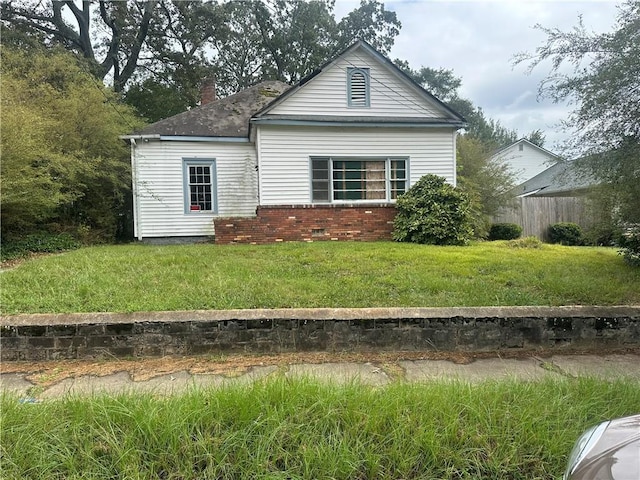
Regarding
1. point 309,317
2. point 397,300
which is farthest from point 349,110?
point 309,317

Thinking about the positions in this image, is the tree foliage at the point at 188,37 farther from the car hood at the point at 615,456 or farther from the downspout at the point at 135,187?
the car hood at the point at 615,456

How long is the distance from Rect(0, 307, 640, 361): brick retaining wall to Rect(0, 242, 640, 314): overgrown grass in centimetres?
42

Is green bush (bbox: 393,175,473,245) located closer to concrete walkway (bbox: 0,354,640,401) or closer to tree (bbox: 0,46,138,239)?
concrete walkway (bbox: 0,354,640,401)

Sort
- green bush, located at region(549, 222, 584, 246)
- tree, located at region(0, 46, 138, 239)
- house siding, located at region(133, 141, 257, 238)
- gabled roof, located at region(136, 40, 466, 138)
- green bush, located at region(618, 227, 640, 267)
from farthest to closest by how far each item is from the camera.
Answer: green bush, located at region(549, 222, 584, 246)
house siding, located at region(133, 141, 257, 238)
gabled roof, located at region(136, 40, 466, 138)
tree, located at region(0, 46, 138, 239)
green bush, located at region(618, 227, 640, 267)

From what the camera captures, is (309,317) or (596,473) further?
(309,317)

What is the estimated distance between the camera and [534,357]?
3.90 metres

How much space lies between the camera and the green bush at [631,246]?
6.71 meters

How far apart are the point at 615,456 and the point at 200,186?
41.4ft

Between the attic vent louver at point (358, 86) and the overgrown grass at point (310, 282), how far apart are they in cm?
616

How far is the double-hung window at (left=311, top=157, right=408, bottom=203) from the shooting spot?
38.2ft

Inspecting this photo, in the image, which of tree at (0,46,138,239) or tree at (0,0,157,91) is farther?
tree at (0,0,157,91)

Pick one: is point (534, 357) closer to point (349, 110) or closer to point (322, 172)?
point (322, 172)

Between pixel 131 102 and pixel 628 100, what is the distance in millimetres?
25325

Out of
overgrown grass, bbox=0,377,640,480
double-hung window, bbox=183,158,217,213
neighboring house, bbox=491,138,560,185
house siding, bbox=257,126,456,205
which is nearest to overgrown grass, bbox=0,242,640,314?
overgrown grass, bbox=0,377,640,480
